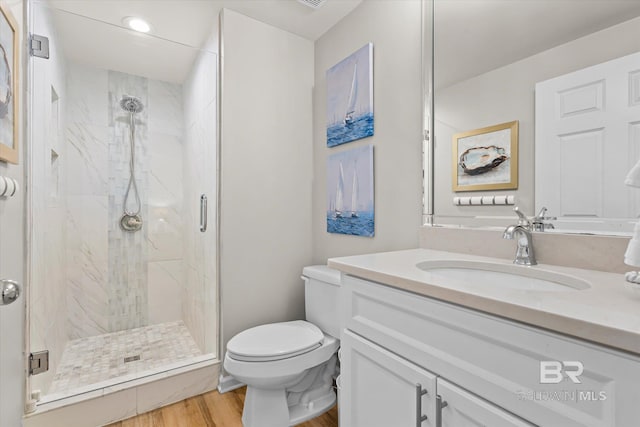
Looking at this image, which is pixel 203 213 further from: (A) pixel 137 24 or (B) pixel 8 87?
(A) pixel 137 24

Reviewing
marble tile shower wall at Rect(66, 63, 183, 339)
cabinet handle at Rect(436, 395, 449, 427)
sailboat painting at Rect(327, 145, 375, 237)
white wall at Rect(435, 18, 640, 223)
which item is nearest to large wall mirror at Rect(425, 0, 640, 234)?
white wall at Rect(435, 18, 640, 223)

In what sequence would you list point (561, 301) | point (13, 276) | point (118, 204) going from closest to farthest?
point (561, 301), point (13, 276), point (118, 204)

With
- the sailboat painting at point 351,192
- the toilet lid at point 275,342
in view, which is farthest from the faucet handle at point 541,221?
the toilet lid at point 275,342

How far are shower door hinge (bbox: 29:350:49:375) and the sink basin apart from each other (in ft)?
5.89

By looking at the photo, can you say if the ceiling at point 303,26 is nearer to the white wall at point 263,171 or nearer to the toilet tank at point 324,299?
the white wall at point 263,171

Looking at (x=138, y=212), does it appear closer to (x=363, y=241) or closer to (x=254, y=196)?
(x=254, y=196)

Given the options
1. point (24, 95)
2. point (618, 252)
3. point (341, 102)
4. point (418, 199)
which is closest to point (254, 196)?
point (341, 102)

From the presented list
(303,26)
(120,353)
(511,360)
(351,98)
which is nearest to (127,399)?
(120,353)

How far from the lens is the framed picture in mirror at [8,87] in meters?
1.04

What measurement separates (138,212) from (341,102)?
1.94 meters

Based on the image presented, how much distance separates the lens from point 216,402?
169 cm

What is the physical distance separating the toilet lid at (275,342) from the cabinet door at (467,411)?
0.84 metres

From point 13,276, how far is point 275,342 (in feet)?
3.70

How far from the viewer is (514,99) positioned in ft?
3.63
